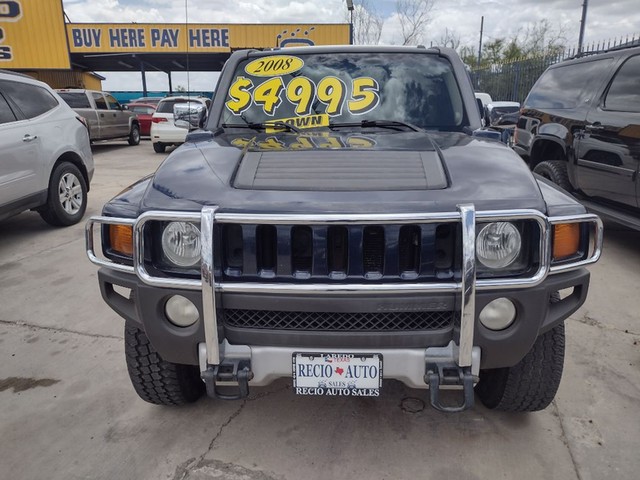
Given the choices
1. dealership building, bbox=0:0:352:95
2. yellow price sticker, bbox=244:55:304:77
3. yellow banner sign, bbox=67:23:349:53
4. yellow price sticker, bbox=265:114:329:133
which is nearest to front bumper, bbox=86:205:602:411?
yellow price sticker, bbox=265:114:329:133

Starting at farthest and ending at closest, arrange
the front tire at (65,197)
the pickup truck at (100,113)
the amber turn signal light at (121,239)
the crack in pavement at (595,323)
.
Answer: the pickup truck at (100,113) → the front tire at (65,197) → the crack in pavement at (595,323) → the amber turn signal light at (121,239)

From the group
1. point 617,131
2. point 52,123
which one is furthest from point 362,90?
point 52,123

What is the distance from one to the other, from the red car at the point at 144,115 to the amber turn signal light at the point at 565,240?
18.2 meters

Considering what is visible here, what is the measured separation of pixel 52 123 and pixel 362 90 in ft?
14.7

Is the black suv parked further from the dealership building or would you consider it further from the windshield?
the dealership building

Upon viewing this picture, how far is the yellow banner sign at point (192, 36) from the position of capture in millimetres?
22391

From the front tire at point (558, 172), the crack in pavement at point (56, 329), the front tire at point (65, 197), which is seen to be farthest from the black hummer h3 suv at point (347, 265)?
the front tire at point (65, 197)

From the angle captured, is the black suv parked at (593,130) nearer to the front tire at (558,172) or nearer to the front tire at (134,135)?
the front tire at (558,172)

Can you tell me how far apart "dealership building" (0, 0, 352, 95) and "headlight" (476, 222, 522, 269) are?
2170cm

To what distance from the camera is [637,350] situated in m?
3.24

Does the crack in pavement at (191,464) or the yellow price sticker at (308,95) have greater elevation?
the yellow price sticker at (308,95)

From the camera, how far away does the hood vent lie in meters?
1.96

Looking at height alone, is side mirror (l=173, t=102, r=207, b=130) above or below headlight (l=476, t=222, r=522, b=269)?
above


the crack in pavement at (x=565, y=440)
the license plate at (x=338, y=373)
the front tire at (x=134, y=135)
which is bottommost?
the crack in pavement at (x=565, y=440)
